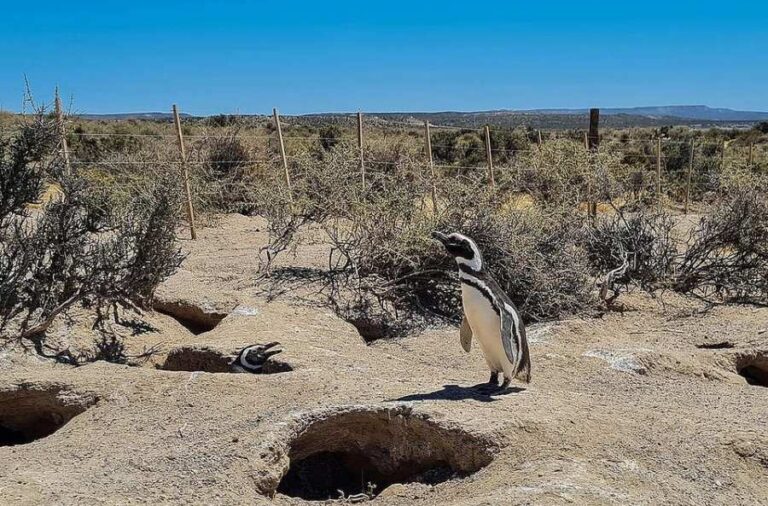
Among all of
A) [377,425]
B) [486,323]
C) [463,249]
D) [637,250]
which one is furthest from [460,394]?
[637,250]

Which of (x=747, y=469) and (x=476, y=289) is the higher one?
(x=476, y=289)

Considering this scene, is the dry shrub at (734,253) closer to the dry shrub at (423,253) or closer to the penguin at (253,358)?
the dry shrub at (423,253)

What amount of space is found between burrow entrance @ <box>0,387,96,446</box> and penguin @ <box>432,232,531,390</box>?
2720 mm

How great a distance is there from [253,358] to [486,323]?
203 centimetres

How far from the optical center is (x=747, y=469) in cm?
487

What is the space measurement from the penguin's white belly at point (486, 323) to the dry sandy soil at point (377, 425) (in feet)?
0.84

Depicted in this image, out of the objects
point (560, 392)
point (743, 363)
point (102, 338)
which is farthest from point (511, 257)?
point (102, 338)

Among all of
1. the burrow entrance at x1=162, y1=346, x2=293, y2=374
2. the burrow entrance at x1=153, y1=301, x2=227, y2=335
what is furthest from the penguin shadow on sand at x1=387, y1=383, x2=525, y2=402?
the burrow entrance at x1=153, y1=301, x2=227, y2=335

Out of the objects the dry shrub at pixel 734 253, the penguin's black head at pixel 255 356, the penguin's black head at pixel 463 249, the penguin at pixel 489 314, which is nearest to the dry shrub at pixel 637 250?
the dry shrub at pixel 734 253

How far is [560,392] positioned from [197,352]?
3.04 metres

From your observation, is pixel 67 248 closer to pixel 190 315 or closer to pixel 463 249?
pixel 190 315

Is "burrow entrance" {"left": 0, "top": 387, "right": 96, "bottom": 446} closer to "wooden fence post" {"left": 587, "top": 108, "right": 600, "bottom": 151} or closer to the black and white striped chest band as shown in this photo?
the black and white striped chest band

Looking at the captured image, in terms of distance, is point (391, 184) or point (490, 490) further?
point (391, 184)

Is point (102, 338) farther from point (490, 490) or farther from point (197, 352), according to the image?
point (490, 490)
